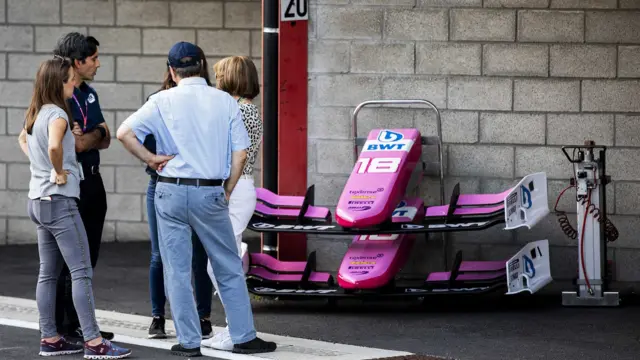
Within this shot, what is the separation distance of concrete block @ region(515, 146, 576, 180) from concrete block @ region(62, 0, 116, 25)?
4728 mm

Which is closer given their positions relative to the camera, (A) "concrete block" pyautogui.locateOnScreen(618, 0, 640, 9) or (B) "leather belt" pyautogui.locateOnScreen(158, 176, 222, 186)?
(B) "leather belt" pyautogui.locateOnScreen(158, 176, 222, 186)

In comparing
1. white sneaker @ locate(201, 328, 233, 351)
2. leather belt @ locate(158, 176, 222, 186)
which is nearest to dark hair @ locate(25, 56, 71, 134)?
leather belt @ locate(158, 176, 222, 186)

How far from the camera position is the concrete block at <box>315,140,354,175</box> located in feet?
33.9

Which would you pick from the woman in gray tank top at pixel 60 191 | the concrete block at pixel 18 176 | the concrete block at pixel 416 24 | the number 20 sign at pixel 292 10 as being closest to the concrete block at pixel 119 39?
the concrete block at pixel 18 176

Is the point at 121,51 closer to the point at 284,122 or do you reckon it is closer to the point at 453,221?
the point at 284,122

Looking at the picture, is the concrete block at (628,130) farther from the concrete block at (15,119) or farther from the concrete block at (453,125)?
the concrete block at (15,119)

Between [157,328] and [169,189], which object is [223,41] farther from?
[169,189]

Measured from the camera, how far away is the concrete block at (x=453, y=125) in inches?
400

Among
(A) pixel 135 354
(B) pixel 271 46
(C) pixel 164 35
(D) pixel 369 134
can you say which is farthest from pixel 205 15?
(A) pixel 135 354

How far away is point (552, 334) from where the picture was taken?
28.0 ft

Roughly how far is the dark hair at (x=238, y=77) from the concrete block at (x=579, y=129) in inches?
105

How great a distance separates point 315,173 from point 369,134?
0.71 m

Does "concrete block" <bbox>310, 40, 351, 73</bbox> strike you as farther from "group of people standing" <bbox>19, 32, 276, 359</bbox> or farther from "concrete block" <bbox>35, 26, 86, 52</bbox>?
"concrete block" <bbox>35, 26, 86, 52</bbox>

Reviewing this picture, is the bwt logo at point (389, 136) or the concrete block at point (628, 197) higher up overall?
the bwt logo at point (389, 136)
